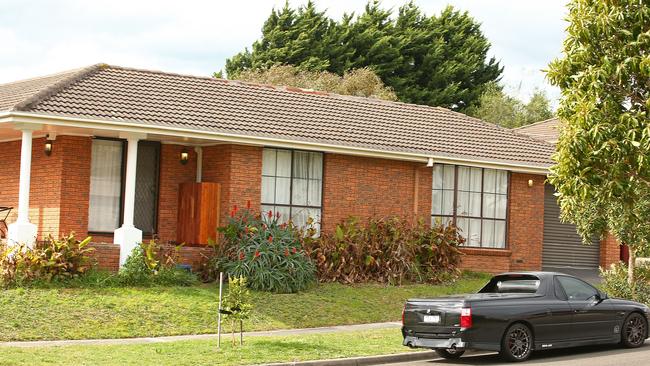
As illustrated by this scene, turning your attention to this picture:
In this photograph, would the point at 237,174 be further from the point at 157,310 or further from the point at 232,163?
the point at 157,310

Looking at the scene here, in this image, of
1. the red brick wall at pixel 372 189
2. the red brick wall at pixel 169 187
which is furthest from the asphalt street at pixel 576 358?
the red brick wall at pixel 169 187

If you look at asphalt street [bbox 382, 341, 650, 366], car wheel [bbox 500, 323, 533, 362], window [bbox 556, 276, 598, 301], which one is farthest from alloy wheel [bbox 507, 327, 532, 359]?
window [bbox 556, 276, 598, 301]

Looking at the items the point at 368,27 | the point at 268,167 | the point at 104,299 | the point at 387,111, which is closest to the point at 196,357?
the point at 104,299

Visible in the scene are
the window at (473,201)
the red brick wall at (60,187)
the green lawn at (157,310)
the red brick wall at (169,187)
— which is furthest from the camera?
the window at (473,201)

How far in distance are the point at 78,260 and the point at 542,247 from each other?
45.9 ft

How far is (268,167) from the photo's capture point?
24703 millimetres

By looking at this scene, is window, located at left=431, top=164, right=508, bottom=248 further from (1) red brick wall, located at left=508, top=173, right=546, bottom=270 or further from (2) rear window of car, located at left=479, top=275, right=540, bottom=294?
(2) rear window of car, located at left=479, top=275, right=540, bottom=294

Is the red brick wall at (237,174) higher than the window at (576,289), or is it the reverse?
the red brick wall at (237,174)

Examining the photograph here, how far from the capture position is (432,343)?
53.6 feet

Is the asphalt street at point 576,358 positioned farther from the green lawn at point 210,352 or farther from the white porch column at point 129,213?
the white porch column at point 129,213

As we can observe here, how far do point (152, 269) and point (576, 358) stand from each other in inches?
355

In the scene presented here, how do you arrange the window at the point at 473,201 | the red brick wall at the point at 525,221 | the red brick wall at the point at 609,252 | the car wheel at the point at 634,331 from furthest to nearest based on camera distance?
the red brick wall at the point at 609,252 → the red brick wall at the point at 525,221 → the window at the point at 473,201 → the car wheel at the point at 634,331

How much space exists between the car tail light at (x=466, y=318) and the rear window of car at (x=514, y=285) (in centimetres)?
171

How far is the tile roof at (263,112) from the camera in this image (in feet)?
75.4
